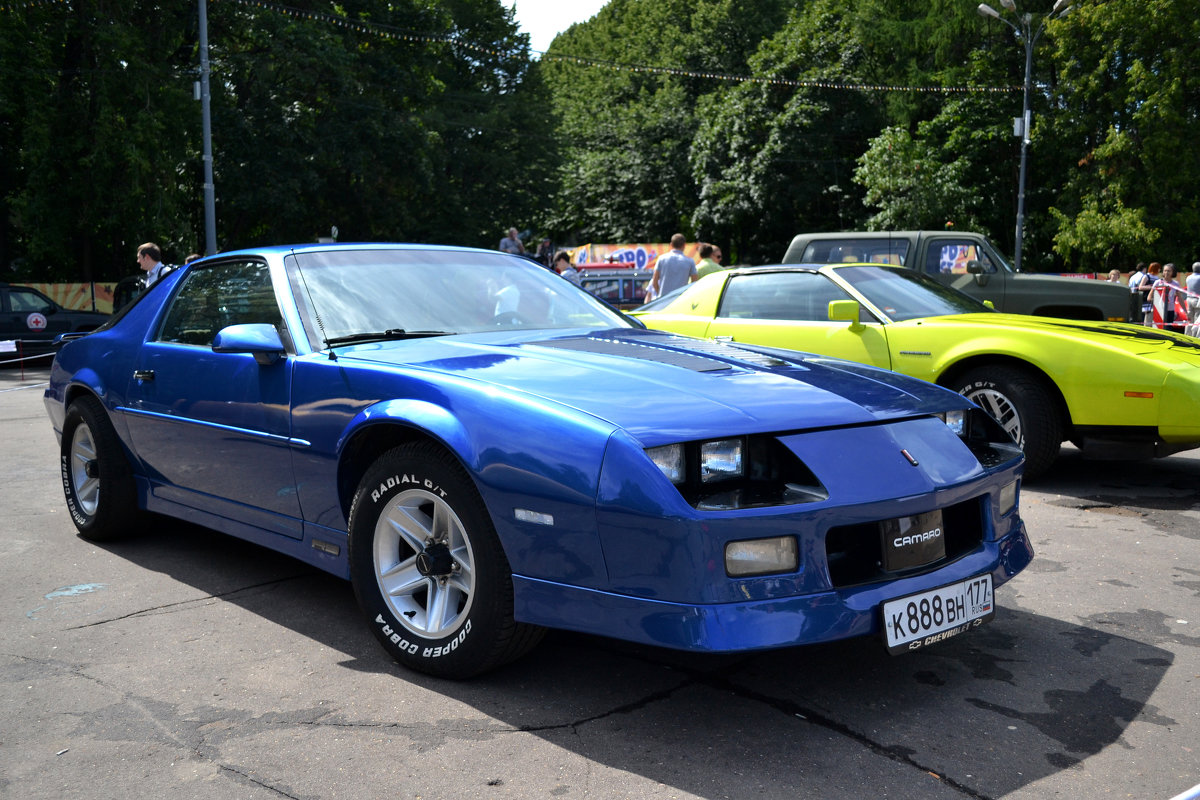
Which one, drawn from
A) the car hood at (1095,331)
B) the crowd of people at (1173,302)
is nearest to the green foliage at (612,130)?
the crowd of people at (1173,302)

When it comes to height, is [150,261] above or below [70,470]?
above

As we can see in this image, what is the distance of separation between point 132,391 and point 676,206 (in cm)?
4292

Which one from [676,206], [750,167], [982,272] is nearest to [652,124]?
[676,206]

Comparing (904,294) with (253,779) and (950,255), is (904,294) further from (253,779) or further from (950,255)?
(253,779)

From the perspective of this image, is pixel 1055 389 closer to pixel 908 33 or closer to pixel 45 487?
pixel 45 487

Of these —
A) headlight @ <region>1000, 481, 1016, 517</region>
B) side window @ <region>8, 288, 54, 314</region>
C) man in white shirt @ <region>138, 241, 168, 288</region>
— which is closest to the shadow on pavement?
headlight @ <region>1000, 481, 1016, 517</region>

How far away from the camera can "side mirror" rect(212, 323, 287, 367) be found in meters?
3.87

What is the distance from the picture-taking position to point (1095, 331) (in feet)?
22.1

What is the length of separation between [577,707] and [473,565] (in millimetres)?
519

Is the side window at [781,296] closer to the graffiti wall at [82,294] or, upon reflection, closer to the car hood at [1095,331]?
the car hood at [1095,331]

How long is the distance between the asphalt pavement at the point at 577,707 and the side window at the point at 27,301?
15351 mm

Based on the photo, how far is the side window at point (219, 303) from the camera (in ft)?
14.1

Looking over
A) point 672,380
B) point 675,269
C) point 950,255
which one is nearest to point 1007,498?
point 672,380

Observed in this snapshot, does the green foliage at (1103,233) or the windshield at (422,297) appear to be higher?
the green foliage at (1103,233)
